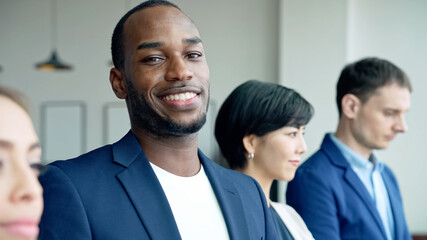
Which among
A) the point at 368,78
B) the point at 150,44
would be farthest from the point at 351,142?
the point at 150,44

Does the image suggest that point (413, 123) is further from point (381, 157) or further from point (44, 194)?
point (44, 194)

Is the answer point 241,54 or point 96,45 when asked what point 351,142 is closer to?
point 241,54

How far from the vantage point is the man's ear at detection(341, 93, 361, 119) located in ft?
8.56

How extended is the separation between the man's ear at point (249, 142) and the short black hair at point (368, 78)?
78 centimetres

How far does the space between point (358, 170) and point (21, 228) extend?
2113 millimetres

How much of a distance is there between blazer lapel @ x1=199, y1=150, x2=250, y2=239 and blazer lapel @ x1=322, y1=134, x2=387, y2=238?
1.02 meters

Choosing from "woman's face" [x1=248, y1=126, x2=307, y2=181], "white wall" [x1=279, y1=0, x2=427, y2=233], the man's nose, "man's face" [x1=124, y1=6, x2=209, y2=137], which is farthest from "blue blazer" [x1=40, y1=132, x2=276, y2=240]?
"white wall" [x1=279, y1=0, x2=427, y2=233]

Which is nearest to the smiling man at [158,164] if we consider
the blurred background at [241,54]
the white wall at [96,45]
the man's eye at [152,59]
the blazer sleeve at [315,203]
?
the man's eye at [152,59]

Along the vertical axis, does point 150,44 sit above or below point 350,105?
above

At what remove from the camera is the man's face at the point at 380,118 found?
2.56 m

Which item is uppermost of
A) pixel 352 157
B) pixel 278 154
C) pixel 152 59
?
pixel 152 59

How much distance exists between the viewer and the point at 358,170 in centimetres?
252

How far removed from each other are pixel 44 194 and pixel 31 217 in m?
0.50

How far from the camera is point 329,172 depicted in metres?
2.34
